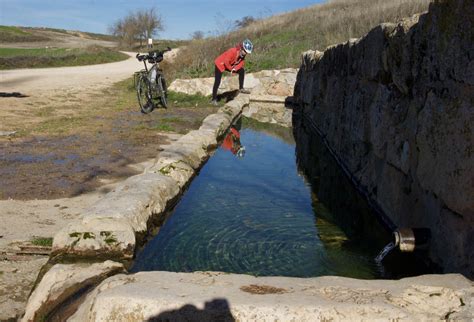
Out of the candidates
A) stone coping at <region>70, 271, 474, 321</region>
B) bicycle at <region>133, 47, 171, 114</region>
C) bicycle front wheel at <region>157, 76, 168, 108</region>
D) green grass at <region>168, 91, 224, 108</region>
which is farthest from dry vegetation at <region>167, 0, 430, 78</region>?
stone coping at <region>70, 271, 474, 321</region>

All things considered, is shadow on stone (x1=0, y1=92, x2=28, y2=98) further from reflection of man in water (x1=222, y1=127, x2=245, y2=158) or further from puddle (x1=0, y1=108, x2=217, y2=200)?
reflection of man in water (x1=222, y1=127, x2=245, y2=158)

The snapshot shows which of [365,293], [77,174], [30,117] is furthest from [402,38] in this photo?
[30,117]

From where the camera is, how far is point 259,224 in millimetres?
4277

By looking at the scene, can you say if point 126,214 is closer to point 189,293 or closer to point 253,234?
point 253,234

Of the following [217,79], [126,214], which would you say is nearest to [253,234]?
[126,214]

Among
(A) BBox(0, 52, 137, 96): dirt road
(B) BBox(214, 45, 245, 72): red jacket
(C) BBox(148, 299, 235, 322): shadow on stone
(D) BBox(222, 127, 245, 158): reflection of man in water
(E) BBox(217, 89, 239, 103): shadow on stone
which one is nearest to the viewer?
(C) BBox(148, 299, 235, 322): shadow on stone

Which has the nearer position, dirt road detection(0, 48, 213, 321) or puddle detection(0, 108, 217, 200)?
dirt road detection(0, 48, 213, 321)

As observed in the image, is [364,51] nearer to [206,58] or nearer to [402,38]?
[402,38]

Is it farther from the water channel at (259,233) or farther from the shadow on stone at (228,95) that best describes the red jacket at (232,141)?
the shadow on stone at (228,95)

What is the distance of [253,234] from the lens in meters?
4.04

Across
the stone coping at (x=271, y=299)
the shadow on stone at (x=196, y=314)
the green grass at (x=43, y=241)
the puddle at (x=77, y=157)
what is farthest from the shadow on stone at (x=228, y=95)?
the shadow on stone at (x=196, y=314)

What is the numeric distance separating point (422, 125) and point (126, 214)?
2184mm

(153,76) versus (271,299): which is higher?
(153,76)

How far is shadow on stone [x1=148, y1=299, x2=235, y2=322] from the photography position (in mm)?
2125
